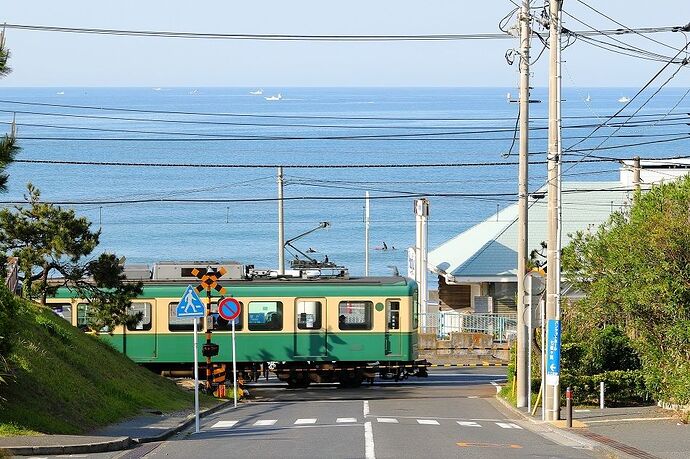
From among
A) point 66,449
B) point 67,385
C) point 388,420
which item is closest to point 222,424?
point 67,385

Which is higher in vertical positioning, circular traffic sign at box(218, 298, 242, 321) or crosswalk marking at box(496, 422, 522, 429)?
circular traffic sign at box(218, 298, 242, 321)

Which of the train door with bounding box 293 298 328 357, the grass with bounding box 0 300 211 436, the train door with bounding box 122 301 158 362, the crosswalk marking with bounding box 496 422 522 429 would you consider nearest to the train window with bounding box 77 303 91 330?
the train door with bounding box 122 301 158 362

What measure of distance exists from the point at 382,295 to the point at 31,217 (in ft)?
30.4

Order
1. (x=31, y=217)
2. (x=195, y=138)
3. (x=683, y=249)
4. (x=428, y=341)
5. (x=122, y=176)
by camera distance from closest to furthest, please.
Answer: (x=683, y=249) → (x=31, y=217) → (x=428, y=341) → (x=122, y=176) → (x=195, y=138)

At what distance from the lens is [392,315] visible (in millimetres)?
31406

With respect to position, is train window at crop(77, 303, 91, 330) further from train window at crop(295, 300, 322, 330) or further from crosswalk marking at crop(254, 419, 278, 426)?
crosswalk marking at crop(254, 419, 278, 426)

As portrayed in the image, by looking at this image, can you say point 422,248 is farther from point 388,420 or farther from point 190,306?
point 190,306

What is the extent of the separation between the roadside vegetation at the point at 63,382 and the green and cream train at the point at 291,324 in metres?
3.24

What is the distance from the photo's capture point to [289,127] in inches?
7746

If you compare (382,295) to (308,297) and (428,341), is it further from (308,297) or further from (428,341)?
(428,341)

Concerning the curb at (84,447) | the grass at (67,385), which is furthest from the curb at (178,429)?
the grass at (67,385)

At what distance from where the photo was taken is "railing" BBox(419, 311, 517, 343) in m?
40.8

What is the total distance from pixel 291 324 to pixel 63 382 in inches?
438

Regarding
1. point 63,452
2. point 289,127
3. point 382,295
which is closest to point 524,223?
point 382,295
